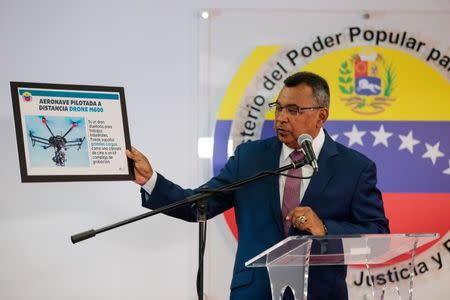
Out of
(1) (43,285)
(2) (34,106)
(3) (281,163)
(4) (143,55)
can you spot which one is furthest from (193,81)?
(1) (43,285)

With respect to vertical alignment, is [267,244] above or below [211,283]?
above

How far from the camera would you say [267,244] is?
221 centimetres

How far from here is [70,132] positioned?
2107 mm

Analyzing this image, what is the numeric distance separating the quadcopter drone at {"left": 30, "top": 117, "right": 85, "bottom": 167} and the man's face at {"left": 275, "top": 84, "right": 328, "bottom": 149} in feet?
2.65

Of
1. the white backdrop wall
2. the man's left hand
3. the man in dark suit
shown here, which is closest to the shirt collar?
the man in dark suit

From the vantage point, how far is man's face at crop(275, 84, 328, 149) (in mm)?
2297

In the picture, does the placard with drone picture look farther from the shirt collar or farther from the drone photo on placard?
A: the shirt collar

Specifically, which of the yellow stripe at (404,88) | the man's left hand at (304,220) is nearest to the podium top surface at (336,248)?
the man's left hand at (304,220)

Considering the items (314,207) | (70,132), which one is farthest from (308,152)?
(70,132)

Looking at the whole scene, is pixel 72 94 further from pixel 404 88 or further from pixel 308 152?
pixel 404 88

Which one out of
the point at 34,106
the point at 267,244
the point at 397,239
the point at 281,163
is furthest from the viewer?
the point at 281,163

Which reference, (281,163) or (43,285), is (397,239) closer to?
(281,163)

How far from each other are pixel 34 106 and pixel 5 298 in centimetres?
145

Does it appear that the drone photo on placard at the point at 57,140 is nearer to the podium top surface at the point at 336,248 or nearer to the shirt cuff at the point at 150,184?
the shirt cuff at the point at 150,184
